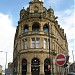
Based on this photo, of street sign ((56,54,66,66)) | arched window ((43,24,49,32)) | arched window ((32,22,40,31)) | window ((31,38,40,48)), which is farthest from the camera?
arched window ((43,24,49,32))

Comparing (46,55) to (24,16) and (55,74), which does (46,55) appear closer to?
(55,74)

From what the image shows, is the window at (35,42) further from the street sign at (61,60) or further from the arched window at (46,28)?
the street sign at (61,60)

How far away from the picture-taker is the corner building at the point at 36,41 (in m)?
47.3

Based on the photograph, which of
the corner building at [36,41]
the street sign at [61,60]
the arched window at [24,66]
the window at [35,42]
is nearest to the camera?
the street sign at [61,60]

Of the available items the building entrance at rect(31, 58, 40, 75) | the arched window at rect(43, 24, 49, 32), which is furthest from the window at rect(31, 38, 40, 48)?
the arched window at rect(43, 24, 49, 32)

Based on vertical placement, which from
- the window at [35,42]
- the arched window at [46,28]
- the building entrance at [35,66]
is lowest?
the building entrance at [35,66]

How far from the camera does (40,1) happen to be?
5162 centimetres

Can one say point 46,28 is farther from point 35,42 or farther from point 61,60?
point 61,60

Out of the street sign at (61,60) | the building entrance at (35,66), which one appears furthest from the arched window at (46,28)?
the street sign at (61,60)

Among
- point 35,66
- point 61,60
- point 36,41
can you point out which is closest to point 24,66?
point 35,66

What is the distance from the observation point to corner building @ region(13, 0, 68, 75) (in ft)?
155

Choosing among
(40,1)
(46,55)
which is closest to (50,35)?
(46,55)

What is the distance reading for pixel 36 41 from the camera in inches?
1891

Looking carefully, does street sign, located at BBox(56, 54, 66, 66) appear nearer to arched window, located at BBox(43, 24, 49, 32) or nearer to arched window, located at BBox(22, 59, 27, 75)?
arched window, located at BBox(22, 59, 27, 75)
